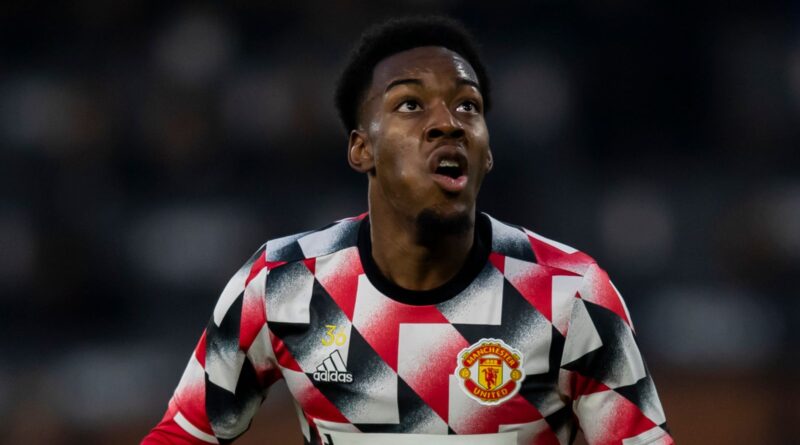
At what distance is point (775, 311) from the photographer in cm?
447

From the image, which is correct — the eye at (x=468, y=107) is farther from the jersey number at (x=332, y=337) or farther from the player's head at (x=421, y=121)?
the jersey number at (x=332, y=337)

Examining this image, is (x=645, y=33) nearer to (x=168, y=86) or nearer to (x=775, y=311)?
(x=775, y=311)

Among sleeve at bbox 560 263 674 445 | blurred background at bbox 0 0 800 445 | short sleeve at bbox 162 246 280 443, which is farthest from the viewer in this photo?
blurred background at bbox 0 0 800 445

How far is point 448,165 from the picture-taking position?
1.87 m

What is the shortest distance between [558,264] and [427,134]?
0.38m

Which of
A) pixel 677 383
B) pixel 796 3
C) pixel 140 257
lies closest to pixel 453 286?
pixel 677 383

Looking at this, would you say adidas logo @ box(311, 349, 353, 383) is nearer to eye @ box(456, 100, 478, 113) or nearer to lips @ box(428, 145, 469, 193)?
lips @ box(428, 145, 469, 193)

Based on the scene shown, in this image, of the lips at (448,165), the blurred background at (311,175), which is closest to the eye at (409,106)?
the lips at (448,165)

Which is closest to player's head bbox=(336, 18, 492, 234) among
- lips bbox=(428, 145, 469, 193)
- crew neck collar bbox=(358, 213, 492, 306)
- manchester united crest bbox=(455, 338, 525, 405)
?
lips bbox=(428, 145, 469, 193)

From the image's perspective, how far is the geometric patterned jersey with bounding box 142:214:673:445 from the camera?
1.88m

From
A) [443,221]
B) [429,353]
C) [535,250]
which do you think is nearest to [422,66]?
[443,221]

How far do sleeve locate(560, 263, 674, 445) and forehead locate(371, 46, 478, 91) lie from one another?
19.1 inches

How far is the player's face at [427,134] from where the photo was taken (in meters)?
1.87

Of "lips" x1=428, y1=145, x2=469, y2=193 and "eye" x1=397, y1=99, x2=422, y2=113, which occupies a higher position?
"eye" x1=397, y1=99, x2=422, y2=113
